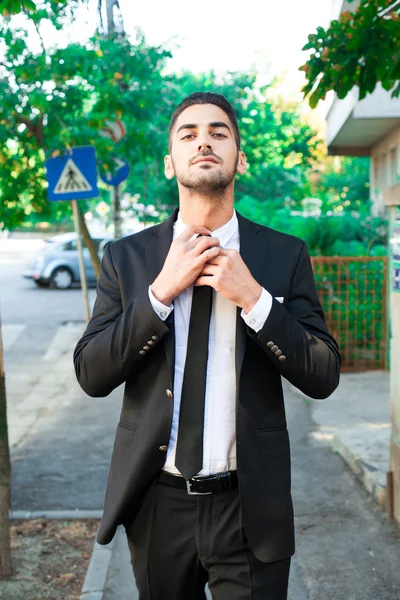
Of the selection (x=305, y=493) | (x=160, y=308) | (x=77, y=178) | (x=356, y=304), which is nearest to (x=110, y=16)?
(x=77, y=178)

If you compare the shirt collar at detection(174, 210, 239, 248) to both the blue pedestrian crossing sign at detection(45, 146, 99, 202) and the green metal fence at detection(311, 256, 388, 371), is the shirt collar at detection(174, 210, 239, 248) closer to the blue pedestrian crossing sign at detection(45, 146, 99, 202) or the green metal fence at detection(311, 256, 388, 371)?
the blue pedestrian crossing sign at detection(45, 146, 99, 202)

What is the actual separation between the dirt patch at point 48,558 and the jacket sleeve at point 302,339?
2.59 m

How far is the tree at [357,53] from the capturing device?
16.5 ft

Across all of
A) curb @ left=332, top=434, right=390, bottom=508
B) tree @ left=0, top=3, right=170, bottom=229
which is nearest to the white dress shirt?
curb @ left=332, top=434, right=390, bottom=508

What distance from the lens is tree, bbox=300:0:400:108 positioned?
5027 mm

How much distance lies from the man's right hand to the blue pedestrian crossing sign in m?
7.25

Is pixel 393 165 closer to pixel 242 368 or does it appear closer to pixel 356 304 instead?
A: pixel 356 304

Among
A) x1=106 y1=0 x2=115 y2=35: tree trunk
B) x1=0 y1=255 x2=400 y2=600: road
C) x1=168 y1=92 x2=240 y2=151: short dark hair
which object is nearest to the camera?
x1=168 y1=92 x2=240 y2=151: short dark hair

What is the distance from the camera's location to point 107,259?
2531 mm

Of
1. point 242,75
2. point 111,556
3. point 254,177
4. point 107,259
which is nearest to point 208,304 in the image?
point 107,259

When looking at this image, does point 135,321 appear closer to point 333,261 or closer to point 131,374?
point 131,374

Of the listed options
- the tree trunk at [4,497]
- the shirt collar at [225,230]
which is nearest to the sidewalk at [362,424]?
the tree trunk at [4,497]

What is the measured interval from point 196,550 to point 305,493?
368cm

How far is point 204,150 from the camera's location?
2387 mm
